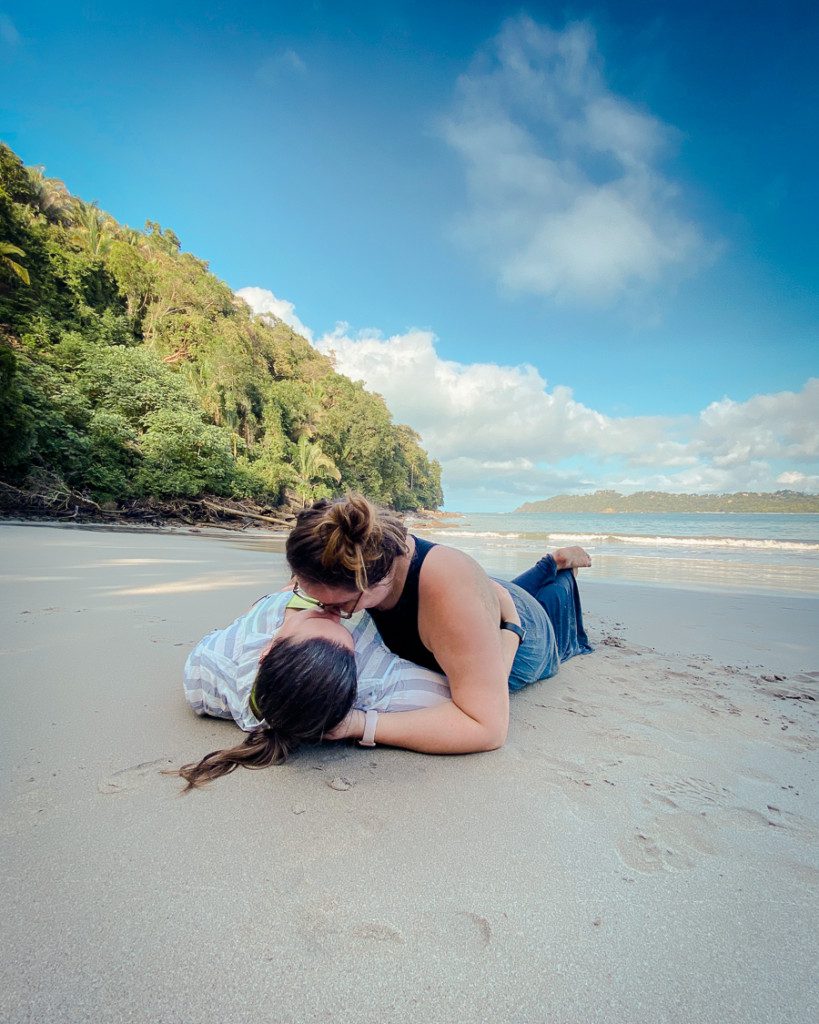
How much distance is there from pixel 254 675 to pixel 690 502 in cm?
9045

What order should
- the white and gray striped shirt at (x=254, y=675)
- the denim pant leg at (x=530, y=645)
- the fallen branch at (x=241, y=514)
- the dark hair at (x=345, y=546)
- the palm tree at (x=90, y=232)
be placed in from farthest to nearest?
the palm tree at (x=90, y=232)
the fallen branch at (x=241, y=514)
the denim pant leg at (x=530, y=645)
the white and gray striped shirt at (x=254, y=675)
the dark hair at (x=345, y=546)

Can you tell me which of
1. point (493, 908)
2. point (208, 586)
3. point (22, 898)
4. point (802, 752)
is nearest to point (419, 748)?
point (493, 908)

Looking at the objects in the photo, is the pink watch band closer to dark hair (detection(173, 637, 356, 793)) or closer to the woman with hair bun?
the woman with hair bun

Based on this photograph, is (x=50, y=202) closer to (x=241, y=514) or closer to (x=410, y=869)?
(x=241, y=514)

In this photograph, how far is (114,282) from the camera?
21.9 meters

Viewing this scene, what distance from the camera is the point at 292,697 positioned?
5.05ft

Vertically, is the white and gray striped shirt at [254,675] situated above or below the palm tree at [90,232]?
below

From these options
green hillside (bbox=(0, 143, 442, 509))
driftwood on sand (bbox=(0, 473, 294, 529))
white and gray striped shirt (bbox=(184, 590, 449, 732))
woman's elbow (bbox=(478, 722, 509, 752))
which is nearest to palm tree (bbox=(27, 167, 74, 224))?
green hillside (bbox=(0, 143, 442, 509))

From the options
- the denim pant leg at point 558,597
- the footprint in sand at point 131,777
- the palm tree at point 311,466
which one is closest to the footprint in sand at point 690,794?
the denim pant leg at point 558,597

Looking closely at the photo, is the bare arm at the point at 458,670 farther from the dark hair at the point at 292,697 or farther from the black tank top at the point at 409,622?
the dark hair at the point at 292,697

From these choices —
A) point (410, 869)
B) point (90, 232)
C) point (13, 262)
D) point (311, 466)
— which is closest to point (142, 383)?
point (13, 262)

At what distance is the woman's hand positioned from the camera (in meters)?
1.70

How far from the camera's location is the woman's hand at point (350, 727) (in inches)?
66.8

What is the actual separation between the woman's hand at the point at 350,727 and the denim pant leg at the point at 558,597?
161 centimetres
